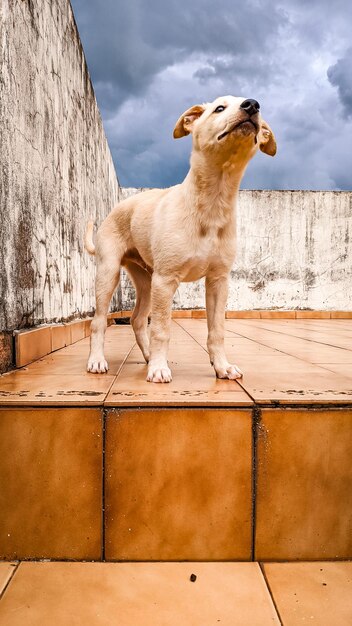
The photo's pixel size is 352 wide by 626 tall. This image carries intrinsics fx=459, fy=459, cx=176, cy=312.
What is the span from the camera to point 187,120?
180 centimetres

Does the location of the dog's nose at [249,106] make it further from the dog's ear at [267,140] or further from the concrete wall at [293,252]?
the concrete wall at [293,252]

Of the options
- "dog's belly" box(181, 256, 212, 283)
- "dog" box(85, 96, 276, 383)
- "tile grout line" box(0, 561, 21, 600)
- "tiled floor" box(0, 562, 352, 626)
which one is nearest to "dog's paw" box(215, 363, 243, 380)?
"dog" box(85, 96, 276, 383)

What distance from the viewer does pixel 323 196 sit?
25.3 feet

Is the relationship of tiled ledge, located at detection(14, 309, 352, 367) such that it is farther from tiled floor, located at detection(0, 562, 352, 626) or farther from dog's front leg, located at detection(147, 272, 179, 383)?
tiled floor, located at detection(0, 562, 352, 626)

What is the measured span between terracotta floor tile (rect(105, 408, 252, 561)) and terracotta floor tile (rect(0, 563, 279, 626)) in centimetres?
5

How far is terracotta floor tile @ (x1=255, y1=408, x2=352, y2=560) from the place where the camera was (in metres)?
1.17

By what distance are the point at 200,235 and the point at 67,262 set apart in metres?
1.53

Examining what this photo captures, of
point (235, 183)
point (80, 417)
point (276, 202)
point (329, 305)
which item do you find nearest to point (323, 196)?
point (276, 202)

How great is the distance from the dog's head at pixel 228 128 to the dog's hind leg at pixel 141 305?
29.4 inches

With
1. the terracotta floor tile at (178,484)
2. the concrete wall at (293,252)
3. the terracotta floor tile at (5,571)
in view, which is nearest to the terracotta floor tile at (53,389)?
the terracotta floor tile at (178,484)

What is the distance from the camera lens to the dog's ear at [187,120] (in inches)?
70.1

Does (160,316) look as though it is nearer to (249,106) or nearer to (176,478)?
(176,478)

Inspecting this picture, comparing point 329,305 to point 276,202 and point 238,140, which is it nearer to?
point 276,202

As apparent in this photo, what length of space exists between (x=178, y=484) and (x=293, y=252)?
6863 millimetres
